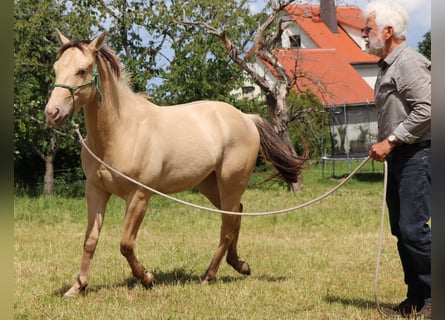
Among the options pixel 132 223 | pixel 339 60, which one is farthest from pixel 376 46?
pixel 339 60

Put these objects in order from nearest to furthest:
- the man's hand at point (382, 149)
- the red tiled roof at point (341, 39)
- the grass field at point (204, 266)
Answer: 1. the man's hand at point (382, 149)
2. the grass field at point (204, 266)
3. the red tiled roof at point (341, 39)

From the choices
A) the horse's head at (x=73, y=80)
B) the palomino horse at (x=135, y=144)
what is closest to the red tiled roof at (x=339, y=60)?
the palomino horse at (x=135, y=144)

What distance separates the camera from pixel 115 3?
14750 millimetres

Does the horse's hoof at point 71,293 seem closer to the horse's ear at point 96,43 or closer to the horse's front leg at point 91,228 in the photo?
the horse's front leg at point 91,228

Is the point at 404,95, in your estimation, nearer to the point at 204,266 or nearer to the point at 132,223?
the point at 132,223

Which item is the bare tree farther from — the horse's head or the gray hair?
the gray hair

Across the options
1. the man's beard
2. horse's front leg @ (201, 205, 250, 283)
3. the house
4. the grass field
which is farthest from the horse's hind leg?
the house

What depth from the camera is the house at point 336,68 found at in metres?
17.2

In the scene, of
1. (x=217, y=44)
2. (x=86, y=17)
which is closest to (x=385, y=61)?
(x=86, y=17)

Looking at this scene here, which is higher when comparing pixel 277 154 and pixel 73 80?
pixel 73 80

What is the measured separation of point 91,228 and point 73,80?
4.19 ft

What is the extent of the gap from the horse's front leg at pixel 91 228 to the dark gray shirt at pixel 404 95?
92.5 inches

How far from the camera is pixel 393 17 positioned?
3.87 m

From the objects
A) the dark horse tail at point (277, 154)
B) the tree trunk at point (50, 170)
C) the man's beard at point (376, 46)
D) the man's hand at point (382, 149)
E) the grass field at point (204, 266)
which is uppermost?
the man's beard at point (376, 46)
